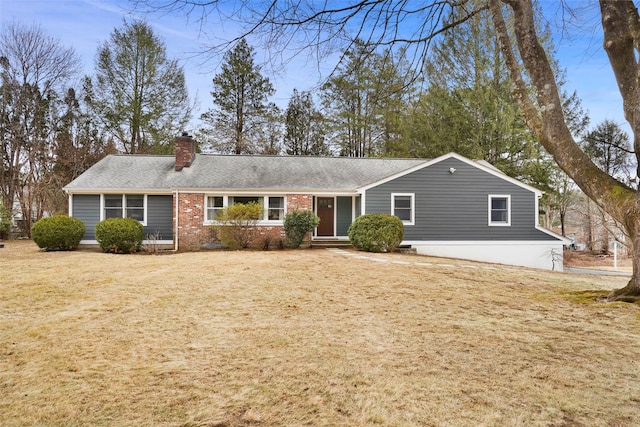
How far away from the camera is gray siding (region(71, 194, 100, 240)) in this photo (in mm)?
15617

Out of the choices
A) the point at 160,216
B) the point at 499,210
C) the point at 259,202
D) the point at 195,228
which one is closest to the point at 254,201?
the point at 259,202

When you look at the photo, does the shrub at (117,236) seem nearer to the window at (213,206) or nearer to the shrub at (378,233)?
the window at (213,206)

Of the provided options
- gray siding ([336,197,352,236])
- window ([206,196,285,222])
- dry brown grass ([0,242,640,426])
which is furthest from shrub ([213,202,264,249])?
dry brown grass ([0,242,640,426])

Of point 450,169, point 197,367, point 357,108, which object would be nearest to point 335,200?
point 450,169

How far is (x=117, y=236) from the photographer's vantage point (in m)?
13.4

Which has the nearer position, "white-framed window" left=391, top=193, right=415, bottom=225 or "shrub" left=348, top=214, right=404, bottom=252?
"shrub" left=348, top=214, right=404, bottom=252

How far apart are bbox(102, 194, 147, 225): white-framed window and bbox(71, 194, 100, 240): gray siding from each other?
1.05 ft

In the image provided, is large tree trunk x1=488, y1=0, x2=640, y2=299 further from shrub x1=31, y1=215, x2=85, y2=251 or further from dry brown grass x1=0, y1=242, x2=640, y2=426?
shrub x1=31, y1=215, x2=85, y2=251

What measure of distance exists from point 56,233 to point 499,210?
17.0 meters

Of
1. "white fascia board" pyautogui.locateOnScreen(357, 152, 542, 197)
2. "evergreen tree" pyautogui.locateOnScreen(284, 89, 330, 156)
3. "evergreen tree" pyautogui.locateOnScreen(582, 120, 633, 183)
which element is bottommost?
"white fascia board" pyautogui.locateOnScreen(357, 152, 542, 197)

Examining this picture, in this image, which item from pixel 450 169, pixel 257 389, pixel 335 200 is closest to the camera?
pixel 257 389

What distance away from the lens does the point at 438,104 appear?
21.6m

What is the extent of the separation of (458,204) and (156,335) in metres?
13.6

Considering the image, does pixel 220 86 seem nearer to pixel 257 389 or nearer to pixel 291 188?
pixel 291 188
